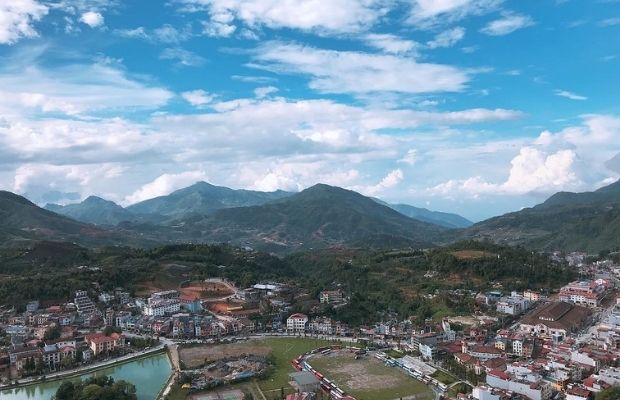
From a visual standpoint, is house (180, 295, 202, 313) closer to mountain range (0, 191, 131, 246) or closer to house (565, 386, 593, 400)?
house (565, 386, 593, 400)

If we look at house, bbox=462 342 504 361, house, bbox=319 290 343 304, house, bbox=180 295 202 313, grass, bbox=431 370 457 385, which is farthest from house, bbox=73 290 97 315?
house, bbox=462 342 504 361

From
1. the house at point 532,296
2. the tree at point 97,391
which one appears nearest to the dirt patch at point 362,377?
the tree at point 97,391

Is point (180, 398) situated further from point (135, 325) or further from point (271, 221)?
point (271, 221)

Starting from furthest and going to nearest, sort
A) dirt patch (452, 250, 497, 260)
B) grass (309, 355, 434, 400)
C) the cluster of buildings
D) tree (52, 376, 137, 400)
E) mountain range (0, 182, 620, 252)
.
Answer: mountain range (0, 182, 620, 252), dirt patch (452, 250, 497, 260), grass (309, 355, 434, 400), the cluster of buildings, tree (52, 376, 137, 400)

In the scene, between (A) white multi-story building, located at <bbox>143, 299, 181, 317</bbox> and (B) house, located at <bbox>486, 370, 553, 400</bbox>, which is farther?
(A) white multi-story building, located at <bbox>143, 299, 181, 317</bbox>

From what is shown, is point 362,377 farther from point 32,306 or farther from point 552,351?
point 32,306

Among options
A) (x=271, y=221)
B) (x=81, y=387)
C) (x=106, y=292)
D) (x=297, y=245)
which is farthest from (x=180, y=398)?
(x=271, y=221)

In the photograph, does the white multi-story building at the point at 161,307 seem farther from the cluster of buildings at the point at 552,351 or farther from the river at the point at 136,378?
the cluster of buildings at the point at 552,351
